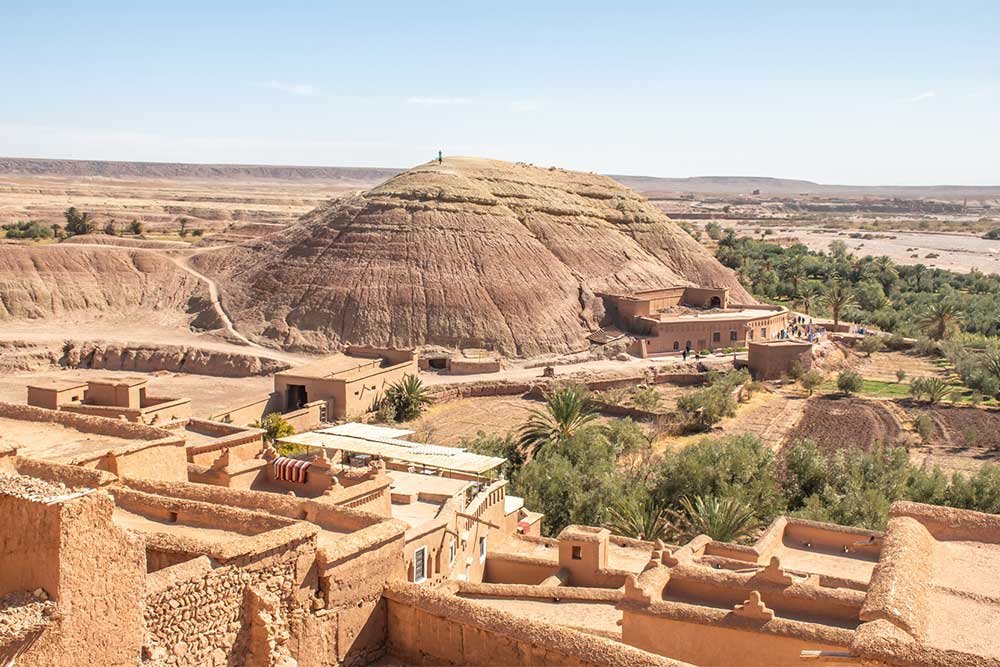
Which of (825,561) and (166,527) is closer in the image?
(166,527)

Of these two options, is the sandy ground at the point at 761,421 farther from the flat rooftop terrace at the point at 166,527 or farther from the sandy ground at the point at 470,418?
the flat rooftop terrace at the point at 166,527

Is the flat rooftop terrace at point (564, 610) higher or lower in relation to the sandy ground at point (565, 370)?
higher

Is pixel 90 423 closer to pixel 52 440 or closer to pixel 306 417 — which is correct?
pixel 52 440

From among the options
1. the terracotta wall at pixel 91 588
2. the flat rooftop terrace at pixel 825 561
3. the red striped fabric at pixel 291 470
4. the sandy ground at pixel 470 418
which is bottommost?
the sandy ground at pixel 470 418

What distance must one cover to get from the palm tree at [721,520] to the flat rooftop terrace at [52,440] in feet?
32.7

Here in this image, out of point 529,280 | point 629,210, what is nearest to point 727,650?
point 529,280

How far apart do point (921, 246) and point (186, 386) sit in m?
95.3

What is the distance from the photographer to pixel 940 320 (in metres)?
48.4

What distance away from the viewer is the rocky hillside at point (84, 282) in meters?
47.6

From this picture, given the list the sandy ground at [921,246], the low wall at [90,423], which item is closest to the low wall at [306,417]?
the low wall at [90,423]

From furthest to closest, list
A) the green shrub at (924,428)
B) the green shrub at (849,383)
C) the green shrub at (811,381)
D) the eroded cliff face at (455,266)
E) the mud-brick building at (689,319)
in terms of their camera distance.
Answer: the mud-brick building at (689,319) < the eroded cliff face at (455,266) < the green shrub at (811,381) < the green shrub at (849,383) < the green shrub at (924,428)

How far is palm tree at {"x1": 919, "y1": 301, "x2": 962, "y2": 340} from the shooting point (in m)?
48.2

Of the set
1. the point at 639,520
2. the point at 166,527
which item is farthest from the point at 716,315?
the point at 166,527

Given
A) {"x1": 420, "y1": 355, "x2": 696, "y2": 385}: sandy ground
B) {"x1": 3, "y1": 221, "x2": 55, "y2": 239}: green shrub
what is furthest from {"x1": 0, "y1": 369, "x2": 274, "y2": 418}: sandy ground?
{"x1": 3, "y1": 221, "x2": 55, "y2": 239}: green shrub
